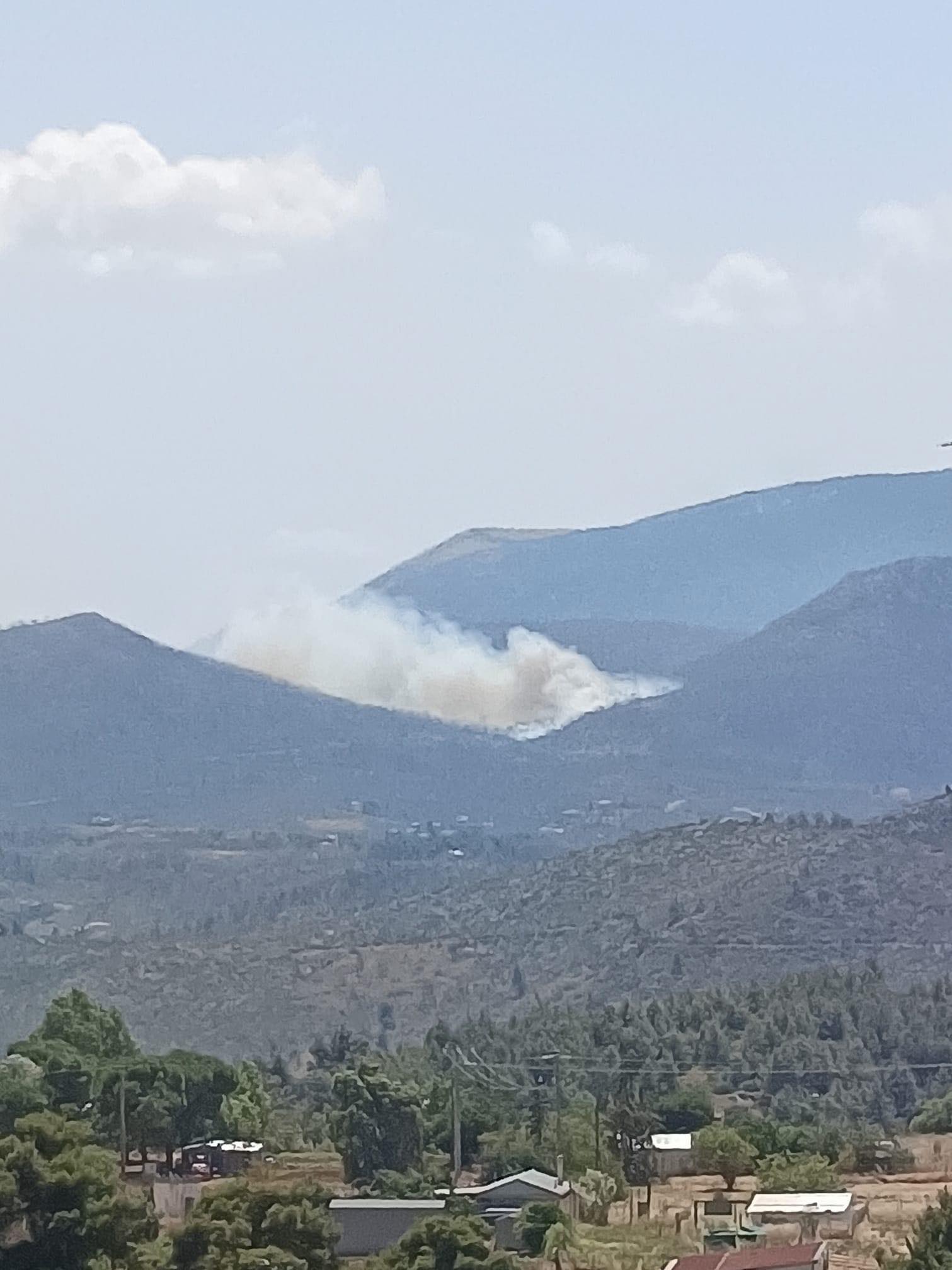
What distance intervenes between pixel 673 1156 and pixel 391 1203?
15.5 metres

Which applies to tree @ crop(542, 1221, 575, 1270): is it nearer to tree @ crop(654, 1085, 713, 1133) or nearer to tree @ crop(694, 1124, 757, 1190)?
tree @ crop(694, 1124, 757, 1190)

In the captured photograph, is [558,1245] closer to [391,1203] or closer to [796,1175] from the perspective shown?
[391,1203]

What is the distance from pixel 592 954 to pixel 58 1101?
6964 cm

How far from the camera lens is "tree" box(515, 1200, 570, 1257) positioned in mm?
60594

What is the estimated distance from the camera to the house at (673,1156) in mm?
78438

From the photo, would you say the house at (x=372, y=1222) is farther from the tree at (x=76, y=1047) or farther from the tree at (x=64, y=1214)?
the tree at (x=76, y=1047)

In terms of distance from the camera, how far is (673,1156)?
79625 millimetres

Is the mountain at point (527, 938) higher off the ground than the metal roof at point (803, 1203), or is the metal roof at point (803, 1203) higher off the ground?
the mountain at point (527, 938)

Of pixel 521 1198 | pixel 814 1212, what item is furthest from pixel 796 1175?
pixel 521 1198

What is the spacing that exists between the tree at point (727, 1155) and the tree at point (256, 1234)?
23.9m

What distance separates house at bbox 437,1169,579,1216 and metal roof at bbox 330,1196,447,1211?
105cm

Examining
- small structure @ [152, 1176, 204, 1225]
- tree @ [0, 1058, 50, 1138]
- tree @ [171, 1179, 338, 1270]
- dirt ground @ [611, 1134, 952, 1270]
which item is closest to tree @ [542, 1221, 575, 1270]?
dirt ground @ [611, 1134, 952, 1270]

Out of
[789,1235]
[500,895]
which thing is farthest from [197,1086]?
[500,895]

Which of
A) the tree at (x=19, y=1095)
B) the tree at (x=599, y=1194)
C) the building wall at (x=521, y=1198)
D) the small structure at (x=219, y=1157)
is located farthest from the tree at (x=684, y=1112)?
the tree at (x=19, y=1095)
